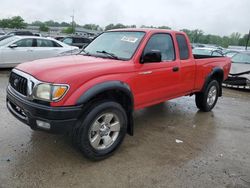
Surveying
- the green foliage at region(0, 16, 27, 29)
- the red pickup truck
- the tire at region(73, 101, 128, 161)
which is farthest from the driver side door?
the green foliage at region(0, 16, 27, 29)

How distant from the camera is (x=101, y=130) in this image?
12.1 feet

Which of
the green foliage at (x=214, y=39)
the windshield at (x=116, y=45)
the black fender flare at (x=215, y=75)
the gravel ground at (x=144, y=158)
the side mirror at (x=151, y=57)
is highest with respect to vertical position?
the green foliage at (x=214, y=39)

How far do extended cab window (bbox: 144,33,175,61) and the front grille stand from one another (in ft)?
6.80

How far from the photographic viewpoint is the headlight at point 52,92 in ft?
10.4

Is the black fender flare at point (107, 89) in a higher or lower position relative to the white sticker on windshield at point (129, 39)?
lower

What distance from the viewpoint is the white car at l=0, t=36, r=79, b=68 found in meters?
10.2

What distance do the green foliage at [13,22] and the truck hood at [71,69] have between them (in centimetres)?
7737

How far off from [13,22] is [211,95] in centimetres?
7880

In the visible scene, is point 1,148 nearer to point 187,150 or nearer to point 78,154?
point 78,154

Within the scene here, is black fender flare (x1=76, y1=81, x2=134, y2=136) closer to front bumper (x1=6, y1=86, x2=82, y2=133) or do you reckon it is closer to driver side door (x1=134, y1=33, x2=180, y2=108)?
front bumper (x1=6, y1=86, x2=82, y2=133)

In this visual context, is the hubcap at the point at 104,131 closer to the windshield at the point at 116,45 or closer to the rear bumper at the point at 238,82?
the windshield at the point at 116,45

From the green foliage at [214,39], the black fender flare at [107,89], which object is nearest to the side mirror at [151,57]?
A: the black fender flare at [107,89]

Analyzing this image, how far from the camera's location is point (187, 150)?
421 centimetres

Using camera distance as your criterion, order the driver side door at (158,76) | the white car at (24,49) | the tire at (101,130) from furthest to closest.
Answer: the white car at (24,49)
the driver side door at (158,76)
the tire at (101,130)
